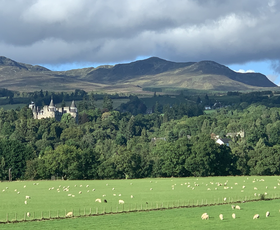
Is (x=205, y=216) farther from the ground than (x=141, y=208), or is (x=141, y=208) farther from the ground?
(x=205, y=216)

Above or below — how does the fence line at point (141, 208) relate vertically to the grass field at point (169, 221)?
below

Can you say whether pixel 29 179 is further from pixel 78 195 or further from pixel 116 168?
pixel 78 195

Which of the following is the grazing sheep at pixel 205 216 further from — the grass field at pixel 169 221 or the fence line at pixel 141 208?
the fence line at pixel 141 208

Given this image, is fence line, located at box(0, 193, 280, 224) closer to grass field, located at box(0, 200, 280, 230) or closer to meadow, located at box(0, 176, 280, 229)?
meadow, located at box(0, 176, 280, 229)

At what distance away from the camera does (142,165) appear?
116m

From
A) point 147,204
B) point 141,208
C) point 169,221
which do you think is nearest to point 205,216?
point 169,221

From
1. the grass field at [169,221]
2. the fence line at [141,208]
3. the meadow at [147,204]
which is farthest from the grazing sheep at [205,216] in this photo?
the fence line at [141,208]

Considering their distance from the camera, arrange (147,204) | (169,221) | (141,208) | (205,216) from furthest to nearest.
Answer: (147,204) → (141,208) → (205,216) → (169,221)

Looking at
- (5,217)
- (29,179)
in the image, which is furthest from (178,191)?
(29,179)

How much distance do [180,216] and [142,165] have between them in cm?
6741

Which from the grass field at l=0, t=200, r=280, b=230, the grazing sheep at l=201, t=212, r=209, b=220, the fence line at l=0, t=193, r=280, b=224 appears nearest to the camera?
the grass field at l=0, t=200, r=280, b=230

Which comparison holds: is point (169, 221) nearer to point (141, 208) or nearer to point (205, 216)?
→ point (205, 216)

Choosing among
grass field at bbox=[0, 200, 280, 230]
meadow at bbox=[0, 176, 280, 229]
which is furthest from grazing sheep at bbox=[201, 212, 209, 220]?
meadow at bbox=[0, 176, 280, 229]

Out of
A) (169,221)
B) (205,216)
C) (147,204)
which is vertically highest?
(205,216)
